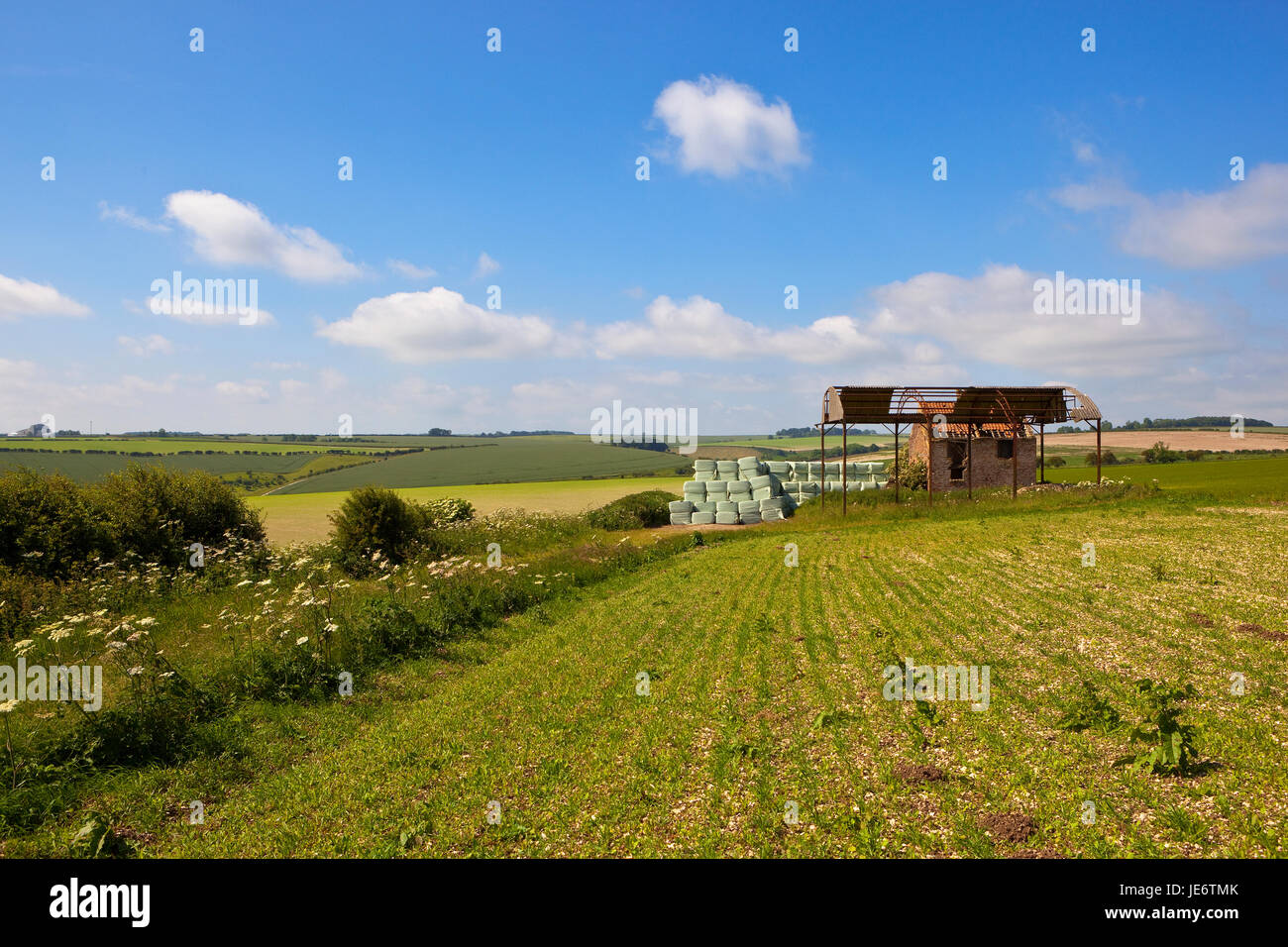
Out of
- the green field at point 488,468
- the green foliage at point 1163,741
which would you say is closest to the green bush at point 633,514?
the green foliage at point 1163,741

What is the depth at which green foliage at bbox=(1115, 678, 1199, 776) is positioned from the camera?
5895 millimetres

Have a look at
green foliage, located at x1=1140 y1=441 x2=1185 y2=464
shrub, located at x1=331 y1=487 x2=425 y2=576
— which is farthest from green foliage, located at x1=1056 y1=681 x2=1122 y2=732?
green foliage, located at x1=1140 y1=441 x2=1185 y2=464

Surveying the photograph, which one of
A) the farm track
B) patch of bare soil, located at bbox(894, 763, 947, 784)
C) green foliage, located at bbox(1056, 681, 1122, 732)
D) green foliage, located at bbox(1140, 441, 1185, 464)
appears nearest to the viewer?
the farm track

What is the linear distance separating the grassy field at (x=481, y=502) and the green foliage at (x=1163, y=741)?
30627 millimetres

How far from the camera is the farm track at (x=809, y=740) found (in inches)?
217

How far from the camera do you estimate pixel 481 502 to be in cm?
4959

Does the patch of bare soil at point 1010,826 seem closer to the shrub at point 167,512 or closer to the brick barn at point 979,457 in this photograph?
the shrub at point 167,512

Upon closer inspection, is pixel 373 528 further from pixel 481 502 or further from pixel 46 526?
pixel 481 502

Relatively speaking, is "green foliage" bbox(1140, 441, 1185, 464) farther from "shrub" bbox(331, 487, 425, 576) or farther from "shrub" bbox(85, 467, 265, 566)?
"shrub" bbox(85, 467, 265, 566)

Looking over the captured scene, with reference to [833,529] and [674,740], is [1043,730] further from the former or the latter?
[833,529]

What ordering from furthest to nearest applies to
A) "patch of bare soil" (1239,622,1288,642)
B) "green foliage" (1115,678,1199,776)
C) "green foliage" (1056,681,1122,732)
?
"patch of bare soil" (1239,622,1288,642) → "green foliage" (1056,681,1122,732) → "green foliage" (1115,678,1199,776)

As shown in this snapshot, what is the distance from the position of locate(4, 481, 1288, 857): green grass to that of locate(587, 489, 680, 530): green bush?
1908 cm

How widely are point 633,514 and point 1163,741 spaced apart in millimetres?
29211
